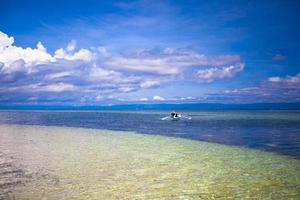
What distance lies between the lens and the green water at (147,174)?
15570mm

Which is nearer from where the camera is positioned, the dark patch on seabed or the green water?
the dark patch on seabed

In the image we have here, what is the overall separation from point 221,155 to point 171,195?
12713mm

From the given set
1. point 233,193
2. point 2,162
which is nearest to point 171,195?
point 233,193

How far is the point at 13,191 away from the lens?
15.7 metres

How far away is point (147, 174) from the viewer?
1975 centimetres

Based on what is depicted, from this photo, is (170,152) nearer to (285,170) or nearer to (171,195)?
(285,170)

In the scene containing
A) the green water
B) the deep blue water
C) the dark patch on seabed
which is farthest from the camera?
the deep blue water

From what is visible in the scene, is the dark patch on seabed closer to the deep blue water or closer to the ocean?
the ocean

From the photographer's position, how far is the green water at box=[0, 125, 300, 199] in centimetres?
1557

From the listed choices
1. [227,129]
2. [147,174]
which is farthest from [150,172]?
[227,129]

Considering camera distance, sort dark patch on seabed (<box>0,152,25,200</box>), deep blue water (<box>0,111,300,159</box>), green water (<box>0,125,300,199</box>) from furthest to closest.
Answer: deep blue water (<box>0,111,300,159</box>)
green water (<box>0,125,300,199</box>)
dark patch on seabed (<box>0,152,25,200</box>)

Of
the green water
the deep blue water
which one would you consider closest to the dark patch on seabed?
the green water

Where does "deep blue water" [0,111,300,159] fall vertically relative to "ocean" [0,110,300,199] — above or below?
above

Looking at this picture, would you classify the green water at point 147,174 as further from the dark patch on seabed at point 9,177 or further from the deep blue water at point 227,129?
the deep blue water at point 227,129
